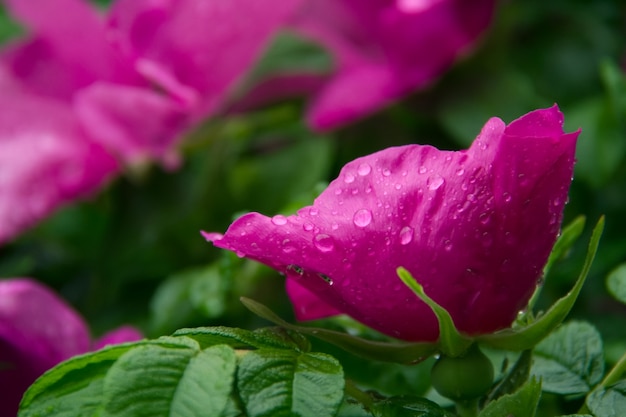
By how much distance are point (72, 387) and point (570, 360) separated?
0.18 metres

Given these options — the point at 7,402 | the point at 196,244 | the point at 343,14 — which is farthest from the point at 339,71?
the point at 7,402

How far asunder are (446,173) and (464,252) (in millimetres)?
28

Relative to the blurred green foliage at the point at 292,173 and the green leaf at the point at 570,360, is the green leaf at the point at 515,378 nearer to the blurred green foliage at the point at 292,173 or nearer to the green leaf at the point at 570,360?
the green leaf at the point at 570,360

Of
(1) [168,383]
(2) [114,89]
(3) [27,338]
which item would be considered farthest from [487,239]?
(2) [114,89]

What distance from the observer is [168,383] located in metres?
0.29

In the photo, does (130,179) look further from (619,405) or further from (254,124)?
(619,405)

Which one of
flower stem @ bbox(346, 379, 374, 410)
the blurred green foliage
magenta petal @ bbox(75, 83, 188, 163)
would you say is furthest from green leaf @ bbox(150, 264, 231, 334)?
flower stem @ bbox(346, 379, 374, 410)

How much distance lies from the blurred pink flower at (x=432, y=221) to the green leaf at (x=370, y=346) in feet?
0.07

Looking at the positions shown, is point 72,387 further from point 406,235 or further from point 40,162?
point 40,162

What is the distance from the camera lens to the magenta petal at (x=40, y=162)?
659mm

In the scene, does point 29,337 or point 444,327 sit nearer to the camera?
point 444,327

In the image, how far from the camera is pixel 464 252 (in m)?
0.32

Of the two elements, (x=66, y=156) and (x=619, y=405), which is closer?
(x=619, y=405)

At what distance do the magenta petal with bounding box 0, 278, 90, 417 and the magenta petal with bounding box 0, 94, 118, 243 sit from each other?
0.19m
